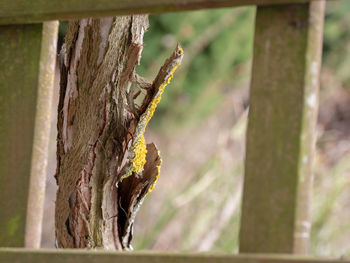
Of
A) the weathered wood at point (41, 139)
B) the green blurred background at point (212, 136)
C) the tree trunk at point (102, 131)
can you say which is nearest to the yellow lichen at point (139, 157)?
the tree trunk at point (102, 131)

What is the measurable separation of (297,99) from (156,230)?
249 cm

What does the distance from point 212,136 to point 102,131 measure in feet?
18.3

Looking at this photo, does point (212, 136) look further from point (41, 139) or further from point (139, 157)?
point (41, 139)

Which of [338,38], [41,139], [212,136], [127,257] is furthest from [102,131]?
[338,38]

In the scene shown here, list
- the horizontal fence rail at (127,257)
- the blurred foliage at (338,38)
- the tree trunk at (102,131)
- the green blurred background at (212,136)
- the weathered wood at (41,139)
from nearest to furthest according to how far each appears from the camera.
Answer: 1. the horizontal fence rail at (127,257)
2. the weathered wood at (41,139)
3. the tree trunk at (102,131)
4. the green blurred background at (212,136)
5. the blurred foliage at (338,38)

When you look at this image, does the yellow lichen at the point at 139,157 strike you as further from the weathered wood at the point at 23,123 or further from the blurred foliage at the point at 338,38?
the blurred foliage at the point at 338,38

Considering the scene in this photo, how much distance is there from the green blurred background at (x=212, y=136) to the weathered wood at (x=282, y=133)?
2.38m

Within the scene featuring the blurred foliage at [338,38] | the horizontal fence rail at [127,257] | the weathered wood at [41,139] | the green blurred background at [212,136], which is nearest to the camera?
the horizontal fence rail at [127,257]

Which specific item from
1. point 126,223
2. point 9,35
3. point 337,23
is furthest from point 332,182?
point 337,23

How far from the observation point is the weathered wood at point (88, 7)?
2.64 ft

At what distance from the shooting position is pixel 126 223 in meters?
1.23

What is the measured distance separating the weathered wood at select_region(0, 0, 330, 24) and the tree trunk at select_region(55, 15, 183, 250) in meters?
0.24

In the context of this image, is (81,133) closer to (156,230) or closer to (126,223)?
(126,223)

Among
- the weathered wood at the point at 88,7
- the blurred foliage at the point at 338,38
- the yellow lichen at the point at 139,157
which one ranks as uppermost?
the blurred foliage at the point at 338,38
